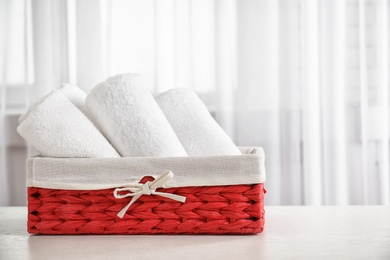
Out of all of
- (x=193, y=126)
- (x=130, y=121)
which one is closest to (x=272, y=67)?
(x=193, y=126)

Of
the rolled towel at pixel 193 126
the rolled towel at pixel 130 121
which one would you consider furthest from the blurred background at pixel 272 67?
the rolled towel at pixel 130 121

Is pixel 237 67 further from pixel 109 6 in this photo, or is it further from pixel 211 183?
pixel 211 183

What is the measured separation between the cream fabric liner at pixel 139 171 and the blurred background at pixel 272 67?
1.36 meters

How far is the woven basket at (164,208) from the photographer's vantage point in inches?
33.5

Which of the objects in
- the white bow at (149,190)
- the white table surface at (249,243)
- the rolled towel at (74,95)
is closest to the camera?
the white table surface at (249,243)

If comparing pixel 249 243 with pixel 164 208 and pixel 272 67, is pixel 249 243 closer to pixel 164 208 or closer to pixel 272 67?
pixel 164 208

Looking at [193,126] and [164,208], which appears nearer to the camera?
[164,208]

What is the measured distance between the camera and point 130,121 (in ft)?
2.98

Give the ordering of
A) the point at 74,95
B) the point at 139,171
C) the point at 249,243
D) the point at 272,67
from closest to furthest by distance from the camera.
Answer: the point at 249,243 → the point at 139,171 → the point at 74,95 → the point at 272,67

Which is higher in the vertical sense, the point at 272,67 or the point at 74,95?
the point at 272,67

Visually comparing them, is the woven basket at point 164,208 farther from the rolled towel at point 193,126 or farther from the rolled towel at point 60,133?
the rolled towel at point 193,126

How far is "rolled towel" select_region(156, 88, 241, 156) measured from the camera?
1004mm

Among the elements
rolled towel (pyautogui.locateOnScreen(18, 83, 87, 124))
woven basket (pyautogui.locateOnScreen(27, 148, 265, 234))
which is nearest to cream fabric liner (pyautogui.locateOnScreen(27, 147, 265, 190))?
woven basket (pyautogui.locateOnScreen(27, 148, 265, 234))

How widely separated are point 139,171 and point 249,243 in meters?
0.18
